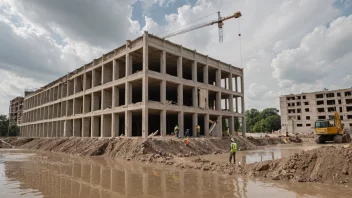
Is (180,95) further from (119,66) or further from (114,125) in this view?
(119,66)

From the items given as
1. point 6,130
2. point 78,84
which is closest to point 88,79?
point 78,84

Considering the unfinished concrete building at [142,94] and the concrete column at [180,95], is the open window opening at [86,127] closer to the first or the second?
the unfinished concrete building at [142,94]

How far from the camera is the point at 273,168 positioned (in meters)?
11.0

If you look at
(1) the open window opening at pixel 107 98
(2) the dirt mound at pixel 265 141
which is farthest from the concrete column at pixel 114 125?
(2) the dirt mound at pixel 265 141

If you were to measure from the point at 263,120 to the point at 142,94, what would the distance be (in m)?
72.8

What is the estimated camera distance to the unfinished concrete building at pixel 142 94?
25.9m

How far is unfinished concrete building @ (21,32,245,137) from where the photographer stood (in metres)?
25.9

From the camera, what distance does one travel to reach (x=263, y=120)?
88.5m

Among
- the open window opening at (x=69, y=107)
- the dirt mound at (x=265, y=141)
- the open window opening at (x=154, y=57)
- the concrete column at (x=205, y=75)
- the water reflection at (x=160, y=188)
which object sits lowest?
the dirt mound at (x=265, y=141)

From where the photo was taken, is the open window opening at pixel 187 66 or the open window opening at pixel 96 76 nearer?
the open window opening at pixel 187 66

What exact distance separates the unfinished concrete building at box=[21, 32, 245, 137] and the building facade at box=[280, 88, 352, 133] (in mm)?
39344

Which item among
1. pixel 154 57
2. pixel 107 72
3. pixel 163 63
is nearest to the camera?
pixel 163 63

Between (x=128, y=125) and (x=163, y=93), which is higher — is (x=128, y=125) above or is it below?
below

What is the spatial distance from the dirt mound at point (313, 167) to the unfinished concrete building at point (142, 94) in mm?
14303
